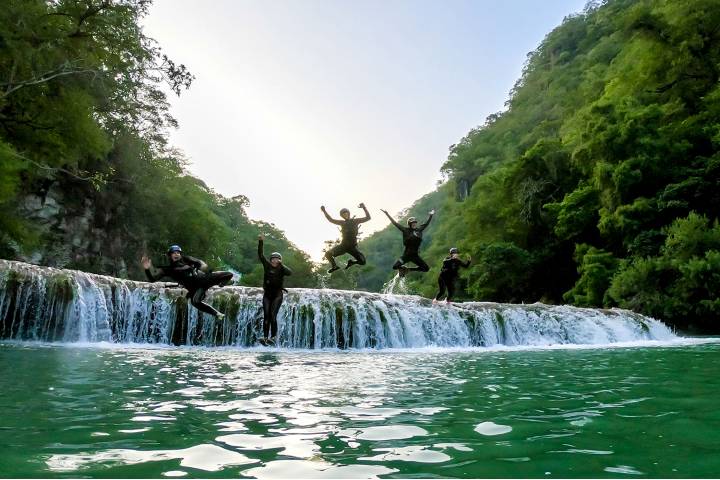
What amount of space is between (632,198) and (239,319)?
883 inches

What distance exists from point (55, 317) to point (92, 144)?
10.9 meters

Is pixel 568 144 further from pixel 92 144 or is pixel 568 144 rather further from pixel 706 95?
pixel 92 144

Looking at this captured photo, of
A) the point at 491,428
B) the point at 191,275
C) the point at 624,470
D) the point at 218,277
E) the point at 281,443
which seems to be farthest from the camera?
the point at 218,277

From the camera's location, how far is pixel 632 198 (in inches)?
1229

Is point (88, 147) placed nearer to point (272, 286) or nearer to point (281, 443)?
point (272, 286)

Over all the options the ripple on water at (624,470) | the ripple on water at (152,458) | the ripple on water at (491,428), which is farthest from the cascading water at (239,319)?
the ripple on water at (624,470)

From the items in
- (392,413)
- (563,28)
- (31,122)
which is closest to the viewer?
(392,413)

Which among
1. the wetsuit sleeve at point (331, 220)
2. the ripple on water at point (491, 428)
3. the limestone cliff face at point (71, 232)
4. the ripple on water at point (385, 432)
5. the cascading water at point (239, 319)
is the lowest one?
the ripple on water at point (385, 432)

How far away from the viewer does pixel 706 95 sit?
32.1 metres

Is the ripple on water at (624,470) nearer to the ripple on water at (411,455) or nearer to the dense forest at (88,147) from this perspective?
the ripple on water at (411,455)

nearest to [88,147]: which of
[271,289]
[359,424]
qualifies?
[271,289]

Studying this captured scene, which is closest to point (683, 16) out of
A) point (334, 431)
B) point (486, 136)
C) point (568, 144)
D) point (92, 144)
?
point (568, 144)

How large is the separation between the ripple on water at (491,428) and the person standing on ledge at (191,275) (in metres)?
7.48

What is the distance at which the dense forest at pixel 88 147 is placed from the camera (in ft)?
67.2
